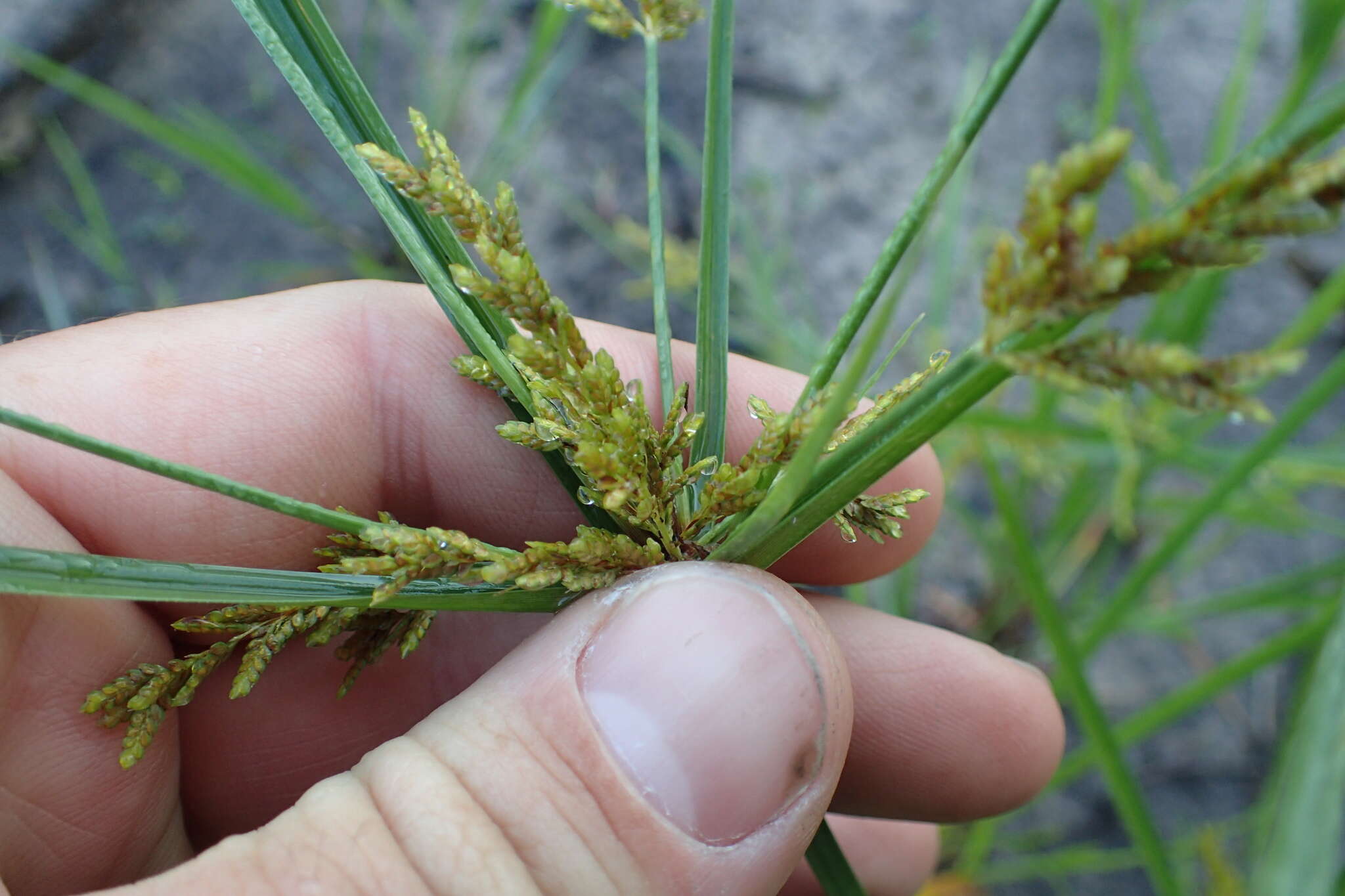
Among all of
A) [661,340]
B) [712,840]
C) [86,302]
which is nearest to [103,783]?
[712,840]

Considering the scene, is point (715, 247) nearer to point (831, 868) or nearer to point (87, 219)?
point (831, 868)

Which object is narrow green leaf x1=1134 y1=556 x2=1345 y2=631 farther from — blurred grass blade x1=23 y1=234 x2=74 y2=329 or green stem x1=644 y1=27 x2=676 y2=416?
blurred grass blade x1=23 y1=234 x2=74 y2=329

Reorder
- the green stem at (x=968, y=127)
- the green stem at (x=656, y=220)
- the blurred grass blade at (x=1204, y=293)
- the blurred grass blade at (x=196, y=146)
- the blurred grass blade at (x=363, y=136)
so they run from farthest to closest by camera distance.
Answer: the blurred grass blade at (x=196, y=146) → the blurred grass blade at (x=1204, y=293) → the green stem at (x=656, y=220) → the blurred grass blade at (x=363, y=136) → the green stem at (x=968, y=127)

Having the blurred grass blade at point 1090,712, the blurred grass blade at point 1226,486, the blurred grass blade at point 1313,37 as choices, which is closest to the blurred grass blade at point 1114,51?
the blurred grass blade at point 1313,37

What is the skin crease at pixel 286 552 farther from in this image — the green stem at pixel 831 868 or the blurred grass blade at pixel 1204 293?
the blurred grass blade at pixel 1204 293

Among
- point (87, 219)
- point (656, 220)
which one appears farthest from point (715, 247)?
point (87, 219)

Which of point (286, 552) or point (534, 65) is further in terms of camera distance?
point (534, 65)

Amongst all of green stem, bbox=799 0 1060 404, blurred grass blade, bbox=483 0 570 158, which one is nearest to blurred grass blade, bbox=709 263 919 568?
green stem, bbox=799 0 1060 404
